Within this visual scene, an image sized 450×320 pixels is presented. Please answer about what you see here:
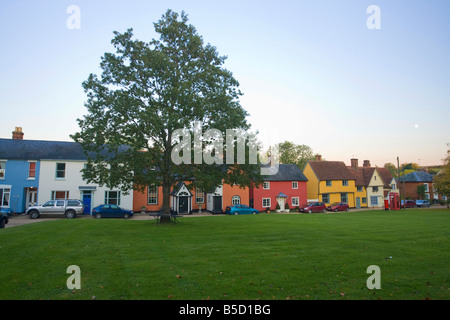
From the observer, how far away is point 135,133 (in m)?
18.1

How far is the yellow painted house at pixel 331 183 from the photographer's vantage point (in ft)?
164

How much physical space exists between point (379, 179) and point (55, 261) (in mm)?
58371

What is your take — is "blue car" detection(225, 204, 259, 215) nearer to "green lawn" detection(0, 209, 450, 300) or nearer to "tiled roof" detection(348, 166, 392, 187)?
"green lawn" detection(0, 209, 450, 300)

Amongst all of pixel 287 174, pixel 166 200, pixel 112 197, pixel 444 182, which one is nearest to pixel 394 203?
pixel 444 182

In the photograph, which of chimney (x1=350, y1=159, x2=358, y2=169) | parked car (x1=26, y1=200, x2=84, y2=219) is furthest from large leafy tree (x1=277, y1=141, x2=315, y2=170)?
parked car (x1=26, y1=200, x2=84, y2=219)

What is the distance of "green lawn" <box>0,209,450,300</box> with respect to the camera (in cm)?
639

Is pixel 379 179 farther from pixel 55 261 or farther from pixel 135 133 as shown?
pixel 55 261

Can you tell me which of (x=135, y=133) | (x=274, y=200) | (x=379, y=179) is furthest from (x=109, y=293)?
(x=379, y=179)

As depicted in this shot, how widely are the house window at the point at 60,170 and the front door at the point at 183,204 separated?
47.1 feet

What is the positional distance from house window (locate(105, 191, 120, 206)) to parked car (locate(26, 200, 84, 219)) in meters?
5.14

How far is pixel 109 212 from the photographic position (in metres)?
30.5

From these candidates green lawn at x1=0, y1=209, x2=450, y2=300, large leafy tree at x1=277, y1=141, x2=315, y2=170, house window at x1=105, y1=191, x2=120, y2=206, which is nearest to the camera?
green lawn at x1=0, y1=209, x2=450, y2=300

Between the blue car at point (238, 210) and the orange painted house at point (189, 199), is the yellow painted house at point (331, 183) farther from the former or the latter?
the blue car at point (238, 210)
